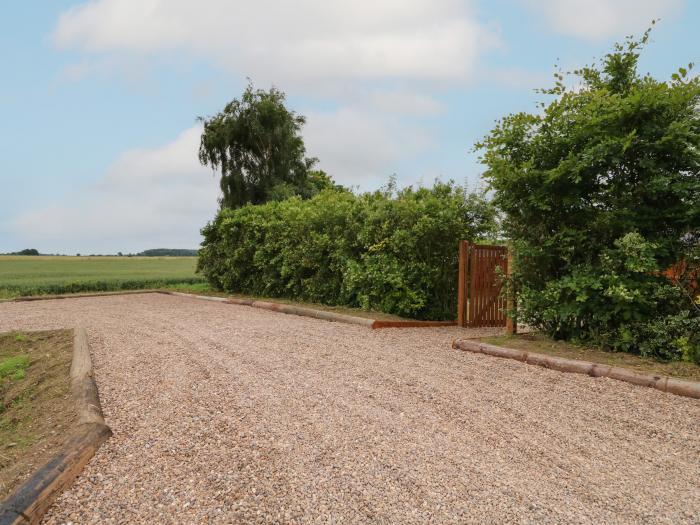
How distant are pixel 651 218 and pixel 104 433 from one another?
6764mm

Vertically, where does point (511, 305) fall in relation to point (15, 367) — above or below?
above

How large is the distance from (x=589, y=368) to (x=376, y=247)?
5.21 metres

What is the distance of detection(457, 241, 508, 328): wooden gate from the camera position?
1016 cm

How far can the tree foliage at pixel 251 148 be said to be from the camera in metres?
30.9

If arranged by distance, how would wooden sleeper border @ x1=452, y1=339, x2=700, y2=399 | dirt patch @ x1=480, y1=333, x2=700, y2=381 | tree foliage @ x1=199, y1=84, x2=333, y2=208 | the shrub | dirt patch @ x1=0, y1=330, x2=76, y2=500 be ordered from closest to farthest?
dirt patch @ x1=0, y1=330, x2=76, y2=500 → wooden sleeper border @ x1=452, y1=339, x2=700, y2=399 → dirt patch @ x1=480, y1=333, x2=700, y2=381 → the shrub → tree foliage @ x1=199, y1=84, x2=333, y2=208

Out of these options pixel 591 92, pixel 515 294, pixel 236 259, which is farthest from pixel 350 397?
pixel 236 259

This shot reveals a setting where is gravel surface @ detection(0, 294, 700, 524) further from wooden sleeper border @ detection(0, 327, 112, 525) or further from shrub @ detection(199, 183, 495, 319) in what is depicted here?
shrub @ detection(199, 183, 495, 319)

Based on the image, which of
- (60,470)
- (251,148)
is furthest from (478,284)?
(251,148)

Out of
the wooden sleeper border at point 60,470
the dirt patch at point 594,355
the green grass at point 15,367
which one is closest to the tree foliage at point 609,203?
the dirt patch at point 594,355

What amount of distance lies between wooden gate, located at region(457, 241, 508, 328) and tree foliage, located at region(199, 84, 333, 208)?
21.1m

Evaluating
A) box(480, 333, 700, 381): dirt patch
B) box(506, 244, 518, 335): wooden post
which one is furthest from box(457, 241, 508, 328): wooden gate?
box(480, 333, 700, 381): dirt patch

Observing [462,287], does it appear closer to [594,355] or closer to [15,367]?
[594,355]

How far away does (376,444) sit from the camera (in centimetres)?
394

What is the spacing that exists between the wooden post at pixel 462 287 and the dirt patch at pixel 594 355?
192cm
